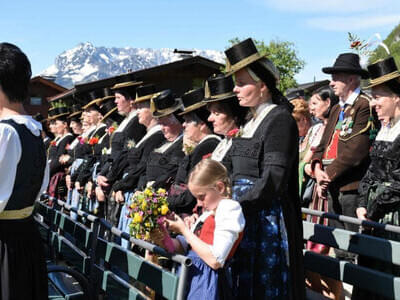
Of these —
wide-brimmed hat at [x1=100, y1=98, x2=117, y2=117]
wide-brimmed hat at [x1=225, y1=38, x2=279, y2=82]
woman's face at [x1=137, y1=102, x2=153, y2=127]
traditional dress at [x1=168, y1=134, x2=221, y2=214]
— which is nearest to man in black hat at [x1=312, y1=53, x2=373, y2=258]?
traditional dress at [x1=168, y1=134, x2=221, y2=214]

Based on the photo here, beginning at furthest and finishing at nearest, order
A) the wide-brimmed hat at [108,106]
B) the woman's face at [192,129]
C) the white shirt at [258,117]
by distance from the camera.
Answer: the wide-brimmed hat at [108,106] → the woman's face at [192,129] → the white shirt at [258,117]

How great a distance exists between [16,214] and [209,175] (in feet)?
3.55

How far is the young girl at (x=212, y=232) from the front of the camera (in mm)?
2859

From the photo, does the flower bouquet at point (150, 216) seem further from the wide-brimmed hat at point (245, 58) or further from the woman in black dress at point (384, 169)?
the woman in black dress at point (384, 169)

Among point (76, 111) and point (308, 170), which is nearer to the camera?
point (308, 170)

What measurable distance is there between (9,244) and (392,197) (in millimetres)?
2635

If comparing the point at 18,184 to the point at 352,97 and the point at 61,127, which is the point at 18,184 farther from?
the point at 61,127

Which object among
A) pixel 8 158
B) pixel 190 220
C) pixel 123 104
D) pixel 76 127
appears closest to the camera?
pixel 8 158

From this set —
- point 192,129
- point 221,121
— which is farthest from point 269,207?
point 192,129

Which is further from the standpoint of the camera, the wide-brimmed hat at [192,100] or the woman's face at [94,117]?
the woman's face at [94,117]

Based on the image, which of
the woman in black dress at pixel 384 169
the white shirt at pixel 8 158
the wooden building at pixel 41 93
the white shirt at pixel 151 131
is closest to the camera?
the white shirt at pixel 8 158

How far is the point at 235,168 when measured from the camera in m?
3.43

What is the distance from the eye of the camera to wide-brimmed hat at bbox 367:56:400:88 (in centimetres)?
418

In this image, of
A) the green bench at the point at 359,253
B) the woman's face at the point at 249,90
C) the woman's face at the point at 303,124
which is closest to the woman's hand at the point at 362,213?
the green bench at the point at 359,253
